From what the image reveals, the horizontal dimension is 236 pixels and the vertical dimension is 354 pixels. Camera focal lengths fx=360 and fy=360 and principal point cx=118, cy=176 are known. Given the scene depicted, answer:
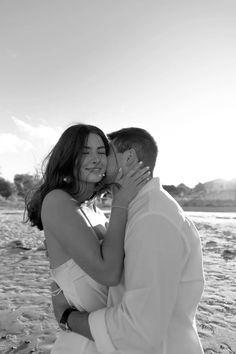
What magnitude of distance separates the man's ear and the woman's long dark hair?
232mm

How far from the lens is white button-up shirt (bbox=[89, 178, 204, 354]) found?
5.14 feet

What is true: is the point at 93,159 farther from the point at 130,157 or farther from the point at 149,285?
the point at 149,285

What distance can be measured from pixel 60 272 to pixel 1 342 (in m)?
2.77

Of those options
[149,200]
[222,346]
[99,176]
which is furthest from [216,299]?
[149,200]

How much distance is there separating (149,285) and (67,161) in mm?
1029

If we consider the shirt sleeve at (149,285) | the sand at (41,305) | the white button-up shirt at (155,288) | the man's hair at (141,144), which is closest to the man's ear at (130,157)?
the man's hair at (141,144)

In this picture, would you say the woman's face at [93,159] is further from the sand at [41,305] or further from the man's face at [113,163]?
the sand at [41,305]

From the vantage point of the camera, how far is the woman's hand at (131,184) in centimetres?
191

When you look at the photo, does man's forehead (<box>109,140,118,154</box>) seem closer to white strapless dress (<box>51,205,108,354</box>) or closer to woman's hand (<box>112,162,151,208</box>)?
woman's hand (<box>112,162,151,208</box>)

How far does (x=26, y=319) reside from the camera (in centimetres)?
501

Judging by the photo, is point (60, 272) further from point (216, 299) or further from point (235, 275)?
point (235, 275)

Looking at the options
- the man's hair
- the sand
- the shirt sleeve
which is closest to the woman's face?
the man's hair

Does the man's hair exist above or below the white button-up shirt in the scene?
above

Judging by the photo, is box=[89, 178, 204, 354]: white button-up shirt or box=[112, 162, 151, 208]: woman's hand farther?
box=[112, 162, 151, 208]: woman's hand
